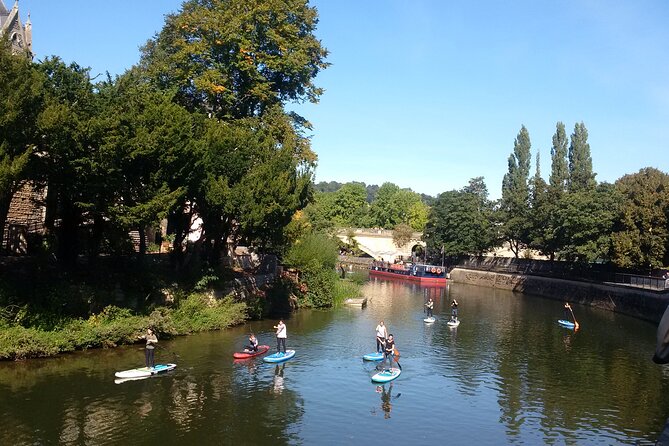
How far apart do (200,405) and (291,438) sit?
15.2ft

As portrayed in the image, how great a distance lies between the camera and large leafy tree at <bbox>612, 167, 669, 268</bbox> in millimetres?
55250

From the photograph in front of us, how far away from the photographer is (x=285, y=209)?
39750mm

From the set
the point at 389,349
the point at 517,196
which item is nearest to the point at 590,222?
the point at 517,196

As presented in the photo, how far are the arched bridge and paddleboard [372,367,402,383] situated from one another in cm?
9486

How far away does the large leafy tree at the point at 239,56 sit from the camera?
4434 centimetres

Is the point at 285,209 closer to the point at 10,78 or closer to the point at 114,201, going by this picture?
the point at 114,201

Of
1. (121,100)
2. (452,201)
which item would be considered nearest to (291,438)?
(121,100)

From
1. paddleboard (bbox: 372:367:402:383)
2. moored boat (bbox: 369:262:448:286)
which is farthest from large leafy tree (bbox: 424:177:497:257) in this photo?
paddleboard (bbox: 372:367:402:383)

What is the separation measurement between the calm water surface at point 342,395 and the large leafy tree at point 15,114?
8.51 m

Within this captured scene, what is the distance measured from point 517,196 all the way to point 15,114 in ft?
251

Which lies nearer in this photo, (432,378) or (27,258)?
(432,378)

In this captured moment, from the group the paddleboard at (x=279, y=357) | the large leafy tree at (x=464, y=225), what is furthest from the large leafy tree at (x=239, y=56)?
the large leafy tree at (x=464, y=225)

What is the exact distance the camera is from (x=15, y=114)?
25.0 meters

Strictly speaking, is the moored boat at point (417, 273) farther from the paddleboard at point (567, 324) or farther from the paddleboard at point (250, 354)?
the paddleboard at point (250, 354)
